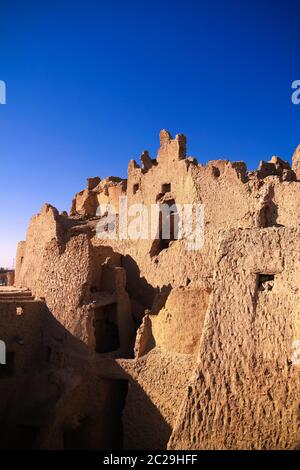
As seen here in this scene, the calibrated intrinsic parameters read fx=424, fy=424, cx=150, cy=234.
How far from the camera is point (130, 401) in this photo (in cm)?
1178

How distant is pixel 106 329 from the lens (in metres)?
14.3

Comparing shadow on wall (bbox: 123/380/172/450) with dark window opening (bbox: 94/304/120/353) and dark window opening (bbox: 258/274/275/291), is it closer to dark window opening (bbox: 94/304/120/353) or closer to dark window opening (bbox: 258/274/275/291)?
dark window opening (bbox: 94/304/120/353)

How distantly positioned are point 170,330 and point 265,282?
4.08 m

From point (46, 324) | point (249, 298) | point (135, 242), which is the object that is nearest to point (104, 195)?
point (135, 242)

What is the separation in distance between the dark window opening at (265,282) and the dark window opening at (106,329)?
672 cm

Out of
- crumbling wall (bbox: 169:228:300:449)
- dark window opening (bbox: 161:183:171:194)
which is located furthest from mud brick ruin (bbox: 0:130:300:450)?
dark window opening (bbox: 161:183:171:194)

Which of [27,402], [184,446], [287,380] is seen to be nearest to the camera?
[287,380]

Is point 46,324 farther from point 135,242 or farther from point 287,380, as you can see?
point 287,380

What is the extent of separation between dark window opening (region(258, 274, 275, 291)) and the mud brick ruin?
22 mm

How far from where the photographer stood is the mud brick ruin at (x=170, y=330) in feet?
25.6

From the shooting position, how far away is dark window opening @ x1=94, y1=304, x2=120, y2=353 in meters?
14.0

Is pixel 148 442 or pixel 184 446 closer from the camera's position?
pixel 184 446

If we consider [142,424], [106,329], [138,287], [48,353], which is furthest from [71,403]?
[138,287]

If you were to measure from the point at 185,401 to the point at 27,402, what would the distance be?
6.21 m
